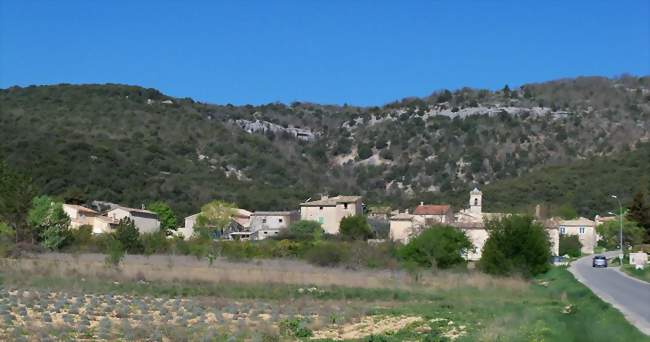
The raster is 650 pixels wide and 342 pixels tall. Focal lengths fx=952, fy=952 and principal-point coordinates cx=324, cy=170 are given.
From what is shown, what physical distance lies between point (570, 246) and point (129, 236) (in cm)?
4871

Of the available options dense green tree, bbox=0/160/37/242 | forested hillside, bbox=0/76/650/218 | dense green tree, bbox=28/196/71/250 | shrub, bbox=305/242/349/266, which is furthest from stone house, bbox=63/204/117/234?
shrub, bbox=305/242/349/266

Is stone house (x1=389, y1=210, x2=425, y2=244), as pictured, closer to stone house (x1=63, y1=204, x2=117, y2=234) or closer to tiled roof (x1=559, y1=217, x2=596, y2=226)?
tiled roof (x1=559, y1=217, x2=596, y2=226)

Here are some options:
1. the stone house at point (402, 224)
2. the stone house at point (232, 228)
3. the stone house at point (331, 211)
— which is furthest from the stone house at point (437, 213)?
the stone house at point (232, 228)

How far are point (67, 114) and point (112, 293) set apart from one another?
117 meters

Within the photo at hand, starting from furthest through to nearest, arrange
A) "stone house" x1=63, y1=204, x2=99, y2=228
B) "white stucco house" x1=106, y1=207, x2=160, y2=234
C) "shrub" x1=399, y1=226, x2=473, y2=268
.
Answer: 1. "white stucco house" x1=106, y1=207, x2=160, y2=234
2. "stone house" x1=63, y1=204, x2=99, y2=228
3. "shrub" x1=399, y1=226, x2=473, y2=268

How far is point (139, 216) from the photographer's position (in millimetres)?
93438

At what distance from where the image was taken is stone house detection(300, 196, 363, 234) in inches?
4070

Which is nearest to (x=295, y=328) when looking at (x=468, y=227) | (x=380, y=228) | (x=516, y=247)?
(x=516, y=247)

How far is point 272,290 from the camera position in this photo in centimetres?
4359

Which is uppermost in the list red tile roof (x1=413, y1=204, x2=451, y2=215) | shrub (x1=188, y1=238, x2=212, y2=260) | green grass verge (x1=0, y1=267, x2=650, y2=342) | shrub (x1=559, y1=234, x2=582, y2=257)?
red tile roof (x1=413, y1=204, x2=451, y2=215)

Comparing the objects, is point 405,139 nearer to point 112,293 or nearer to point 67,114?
point 67,114

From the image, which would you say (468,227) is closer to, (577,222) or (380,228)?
(380,228)

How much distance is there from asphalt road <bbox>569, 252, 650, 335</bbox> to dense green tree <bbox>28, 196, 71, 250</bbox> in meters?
37.4

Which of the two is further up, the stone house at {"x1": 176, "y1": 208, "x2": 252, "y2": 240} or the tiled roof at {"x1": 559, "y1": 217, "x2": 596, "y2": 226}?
the tiled roof at {"x1": 559, "y1": 217, "x2": 596, "y2": 226}
